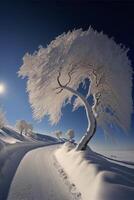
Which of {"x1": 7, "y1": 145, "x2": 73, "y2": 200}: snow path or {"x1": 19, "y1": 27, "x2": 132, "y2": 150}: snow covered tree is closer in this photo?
{"x1": 7, "y1": 145, "x2": 73, "y2": 200}: snow path

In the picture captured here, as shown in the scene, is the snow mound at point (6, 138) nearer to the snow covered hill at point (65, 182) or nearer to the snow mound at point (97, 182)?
the snow covered hill at point (65, 182)

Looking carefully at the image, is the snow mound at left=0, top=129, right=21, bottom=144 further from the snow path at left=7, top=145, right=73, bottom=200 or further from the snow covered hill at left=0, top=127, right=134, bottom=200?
the snow path at left=7, top=145, right=73, bottom=200

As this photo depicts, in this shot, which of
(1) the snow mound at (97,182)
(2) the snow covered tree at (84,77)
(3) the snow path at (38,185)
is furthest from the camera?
(2) the snow covered tree at (84,77)

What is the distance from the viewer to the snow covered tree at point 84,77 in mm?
5262

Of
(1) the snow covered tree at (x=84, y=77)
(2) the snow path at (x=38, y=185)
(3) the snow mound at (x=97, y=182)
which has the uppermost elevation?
(1) the snow covered tree at (x=84, y=77)

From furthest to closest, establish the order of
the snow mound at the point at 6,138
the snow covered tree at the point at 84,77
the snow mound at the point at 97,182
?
the snow mound at the point at 6,138 → the snow covered tree at the point at 84,77 → the snow mound at the point at 97,182

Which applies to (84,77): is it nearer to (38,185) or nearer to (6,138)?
(38,185)

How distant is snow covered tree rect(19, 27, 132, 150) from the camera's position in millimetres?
5262

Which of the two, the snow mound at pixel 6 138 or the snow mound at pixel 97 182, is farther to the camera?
the snow mound at pixel 6 138

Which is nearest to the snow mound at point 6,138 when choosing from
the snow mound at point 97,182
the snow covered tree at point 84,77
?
the snow covered tree at point 84,77

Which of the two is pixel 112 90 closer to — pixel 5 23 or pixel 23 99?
pixel 23 99

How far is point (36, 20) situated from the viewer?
5.74 m

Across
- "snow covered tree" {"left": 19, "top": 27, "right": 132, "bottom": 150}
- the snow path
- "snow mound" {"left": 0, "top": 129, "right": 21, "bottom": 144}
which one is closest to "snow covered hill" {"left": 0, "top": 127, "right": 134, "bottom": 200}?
the snow path

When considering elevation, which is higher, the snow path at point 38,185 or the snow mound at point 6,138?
the snow mound at point 6,138
